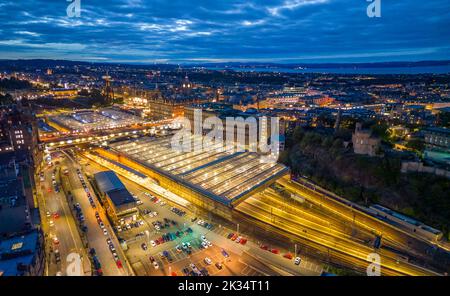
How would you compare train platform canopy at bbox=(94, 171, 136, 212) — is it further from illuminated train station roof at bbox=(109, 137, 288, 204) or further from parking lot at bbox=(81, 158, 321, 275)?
illuminated train station roof at bbox=(109, 137, 288, 204)

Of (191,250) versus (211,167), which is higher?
(211,167)

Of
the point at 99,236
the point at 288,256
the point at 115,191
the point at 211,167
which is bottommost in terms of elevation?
the point at 288,256

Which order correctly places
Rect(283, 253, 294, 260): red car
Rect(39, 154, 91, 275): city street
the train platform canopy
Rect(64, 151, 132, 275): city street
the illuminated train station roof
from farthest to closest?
the illuminated train station roof → the train platform canopy → Rect(283, 253, 294, 260): red car → Rect(39, 154, 91, 275): city street → Rect(64, 151, 132, 275): city street

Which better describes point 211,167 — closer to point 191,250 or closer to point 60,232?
point 191,250

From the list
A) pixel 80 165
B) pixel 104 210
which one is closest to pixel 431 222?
pixel 104 210

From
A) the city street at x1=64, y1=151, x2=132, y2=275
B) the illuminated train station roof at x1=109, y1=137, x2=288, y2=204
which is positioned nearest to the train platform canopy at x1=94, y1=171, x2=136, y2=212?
the city street at x1=64, y1=151, x2=132, y2=275

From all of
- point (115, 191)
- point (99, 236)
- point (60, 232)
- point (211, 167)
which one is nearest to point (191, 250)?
point (99, 236)

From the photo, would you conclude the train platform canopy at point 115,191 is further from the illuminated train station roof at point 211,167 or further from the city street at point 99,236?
the illuminated train station roof at point 211,167

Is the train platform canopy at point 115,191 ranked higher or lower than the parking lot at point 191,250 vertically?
higher

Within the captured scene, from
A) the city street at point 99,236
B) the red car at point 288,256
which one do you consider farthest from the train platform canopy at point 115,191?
the red car at point 288,256
